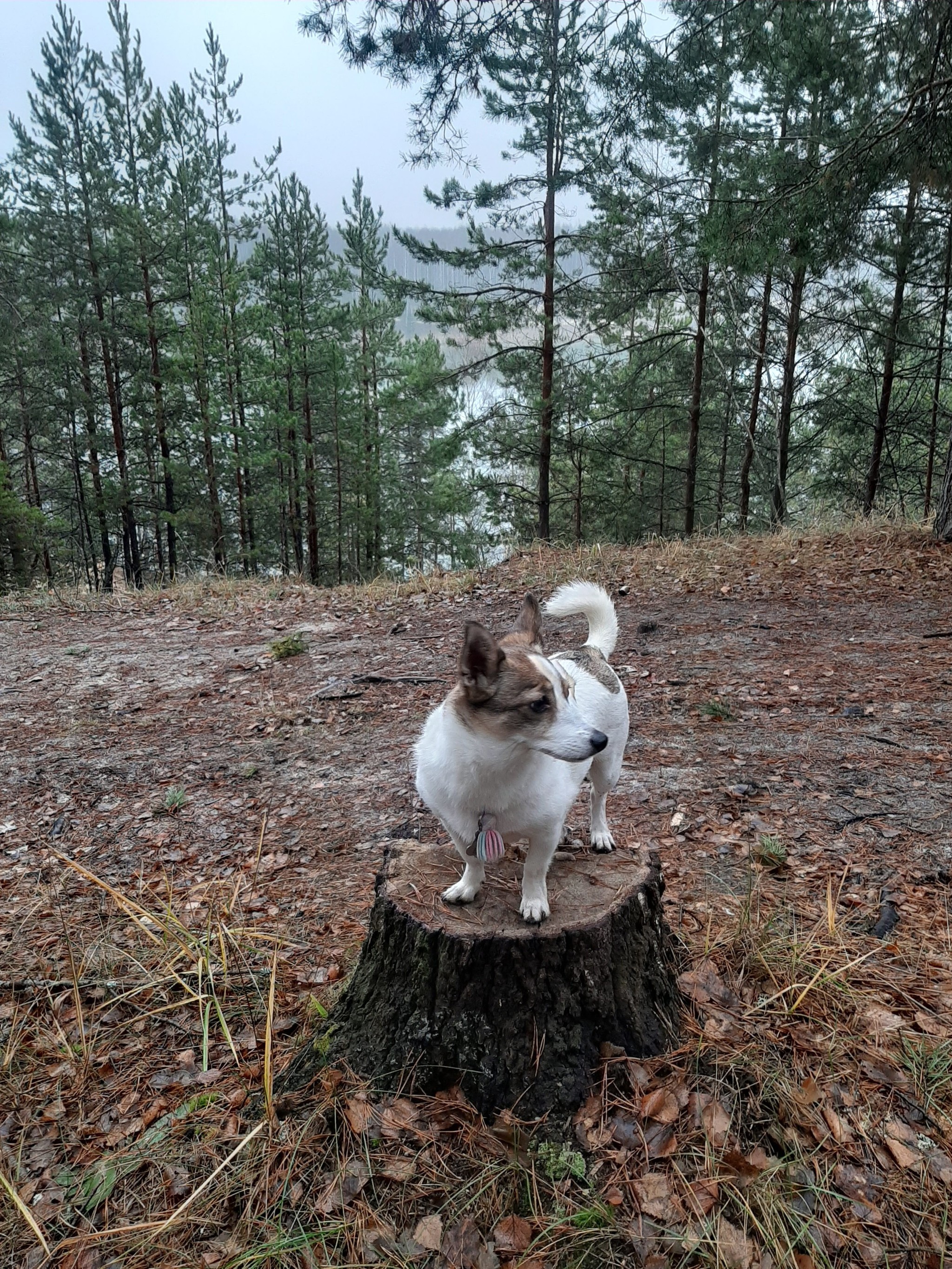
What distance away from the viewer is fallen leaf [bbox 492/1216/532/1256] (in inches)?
67.7

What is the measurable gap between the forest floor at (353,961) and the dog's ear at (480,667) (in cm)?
127

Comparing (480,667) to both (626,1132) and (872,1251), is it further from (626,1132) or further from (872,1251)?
(872,1251)

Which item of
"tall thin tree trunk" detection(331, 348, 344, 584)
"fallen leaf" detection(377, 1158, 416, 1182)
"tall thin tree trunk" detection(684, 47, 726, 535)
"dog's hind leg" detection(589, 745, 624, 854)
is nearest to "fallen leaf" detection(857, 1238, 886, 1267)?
"fallen leaf" detection(377, 1158, 416, 1182)

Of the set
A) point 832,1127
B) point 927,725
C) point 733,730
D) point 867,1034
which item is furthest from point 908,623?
point 832,1127

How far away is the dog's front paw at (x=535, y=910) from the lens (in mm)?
2242

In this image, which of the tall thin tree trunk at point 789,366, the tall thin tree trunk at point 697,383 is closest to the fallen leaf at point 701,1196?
the tall thin tree trunk at point 697,383

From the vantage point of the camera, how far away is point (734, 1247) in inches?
65.2

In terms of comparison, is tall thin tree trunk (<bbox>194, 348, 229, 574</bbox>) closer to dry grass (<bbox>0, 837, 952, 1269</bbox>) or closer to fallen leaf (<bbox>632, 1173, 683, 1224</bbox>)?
dry grass (<bbox>0, 837, 952, 1269</bbox>)

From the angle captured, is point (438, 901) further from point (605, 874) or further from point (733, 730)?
point (733, 730)

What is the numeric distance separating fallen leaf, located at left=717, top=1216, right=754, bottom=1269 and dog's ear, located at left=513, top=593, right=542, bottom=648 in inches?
76.4

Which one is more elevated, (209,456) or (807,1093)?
(209,456)

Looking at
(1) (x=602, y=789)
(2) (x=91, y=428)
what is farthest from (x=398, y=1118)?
(2) (x=91, y=428)

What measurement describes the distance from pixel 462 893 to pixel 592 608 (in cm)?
170

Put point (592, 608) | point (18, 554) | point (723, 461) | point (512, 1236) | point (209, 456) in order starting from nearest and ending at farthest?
point (512, 1236)
point (592, 608)
point (18, 554)
point (209, 456)
point (723, 461)
